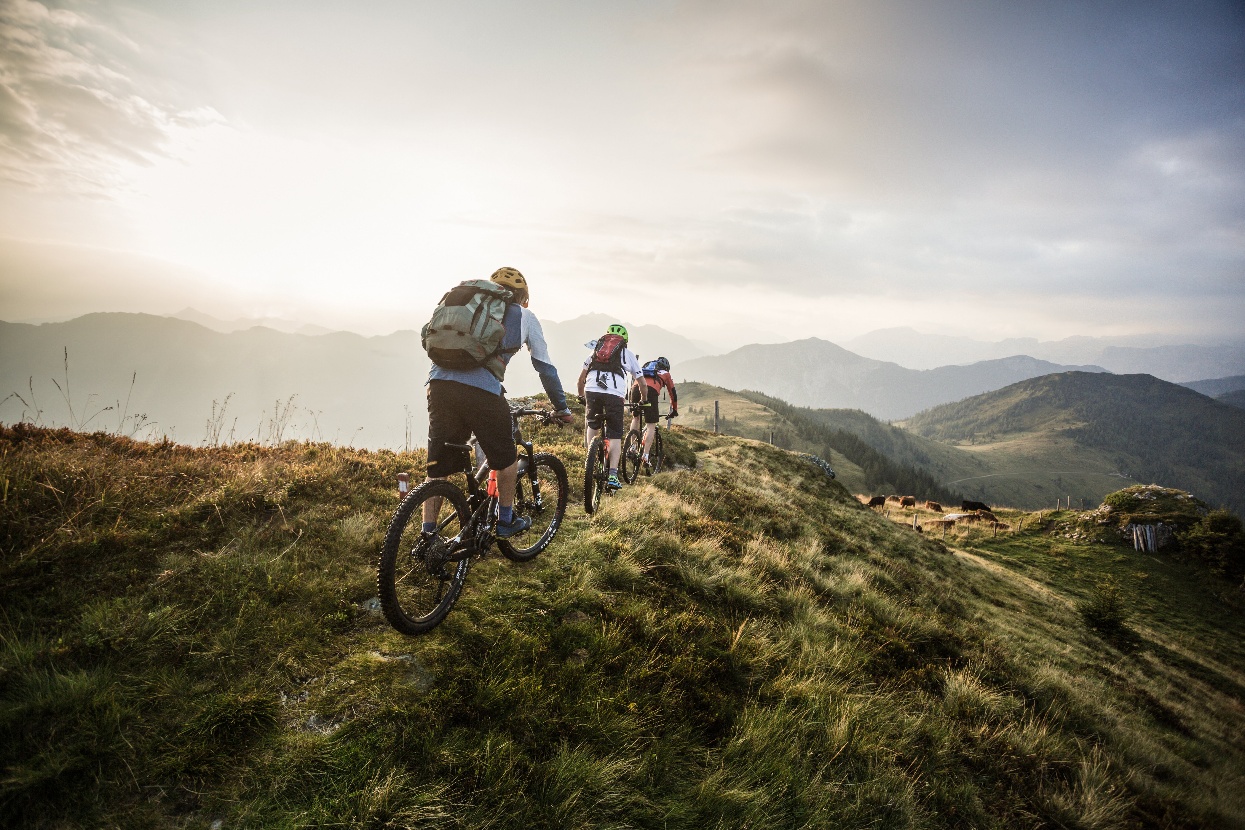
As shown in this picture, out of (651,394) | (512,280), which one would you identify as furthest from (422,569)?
(651,394)

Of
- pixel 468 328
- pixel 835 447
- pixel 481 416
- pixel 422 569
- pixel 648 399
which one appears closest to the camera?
pixel 468 328

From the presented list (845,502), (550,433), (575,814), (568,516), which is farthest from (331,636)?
(845,502)

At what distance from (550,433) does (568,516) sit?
7.01 metres

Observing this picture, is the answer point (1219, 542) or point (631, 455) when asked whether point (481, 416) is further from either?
point (1219, 542)

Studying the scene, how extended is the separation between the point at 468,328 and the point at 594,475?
4547 millimetres

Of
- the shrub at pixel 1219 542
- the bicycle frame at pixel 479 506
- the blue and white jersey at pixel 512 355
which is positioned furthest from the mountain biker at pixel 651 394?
the shrub at pixel 1219 542

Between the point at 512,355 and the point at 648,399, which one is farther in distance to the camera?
the point at 648,399

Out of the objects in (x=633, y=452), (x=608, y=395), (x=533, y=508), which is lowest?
(x=533, y=508)

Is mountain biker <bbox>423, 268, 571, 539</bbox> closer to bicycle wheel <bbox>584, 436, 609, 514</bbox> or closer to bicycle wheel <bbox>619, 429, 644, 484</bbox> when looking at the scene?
bicycle wheel <bbox>584, 436, 609, 514</bbox>

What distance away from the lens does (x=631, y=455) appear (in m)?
11.6

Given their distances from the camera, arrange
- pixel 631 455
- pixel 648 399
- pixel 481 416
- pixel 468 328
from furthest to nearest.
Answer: pixel 648 399 → pixel 631 455 → pixel 481 416 → pixel 468 328

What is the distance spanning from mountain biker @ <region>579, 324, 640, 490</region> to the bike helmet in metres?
3.50

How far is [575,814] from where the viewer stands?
122 inches

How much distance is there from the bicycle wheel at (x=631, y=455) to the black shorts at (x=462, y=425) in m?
6.28
